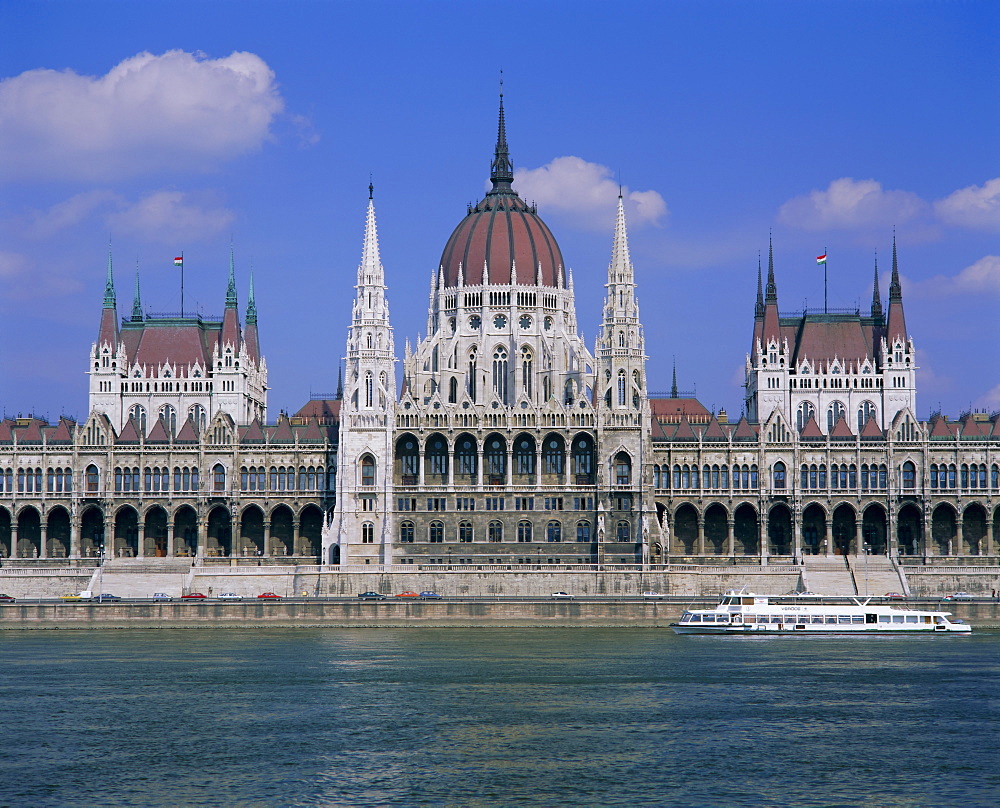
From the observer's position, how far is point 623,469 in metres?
132

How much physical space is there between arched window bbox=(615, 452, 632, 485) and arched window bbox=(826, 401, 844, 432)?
27108 mm

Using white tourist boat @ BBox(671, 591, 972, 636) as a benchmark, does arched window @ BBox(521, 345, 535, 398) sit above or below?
above

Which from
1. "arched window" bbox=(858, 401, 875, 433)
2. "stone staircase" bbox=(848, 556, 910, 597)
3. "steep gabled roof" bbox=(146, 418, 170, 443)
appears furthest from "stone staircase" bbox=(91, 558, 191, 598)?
"arched window" bbox=(858, 401, 875, 433)

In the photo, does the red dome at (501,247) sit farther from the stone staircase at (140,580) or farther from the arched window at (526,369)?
the stone staircase at (140,580)

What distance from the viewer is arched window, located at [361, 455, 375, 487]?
133125mm

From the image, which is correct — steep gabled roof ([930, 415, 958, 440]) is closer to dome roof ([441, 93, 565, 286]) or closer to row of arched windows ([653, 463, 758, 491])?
row of arched windows ([653, 463, 758, 491])

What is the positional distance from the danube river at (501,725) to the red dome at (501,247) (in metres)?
59.6

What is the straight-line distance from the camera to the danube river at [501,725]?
50250mm

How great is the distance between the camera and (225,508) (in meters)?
140

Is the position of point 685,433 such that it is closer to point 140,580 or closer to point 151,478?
point 151,478

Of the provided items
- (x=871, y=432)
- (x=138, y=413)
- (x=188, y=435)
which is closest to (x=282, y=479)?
(x=188, y=435)

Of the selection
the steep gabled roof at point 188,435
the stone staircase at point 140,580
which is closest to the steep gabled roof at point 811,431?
the steep gabled roof at point 188,435

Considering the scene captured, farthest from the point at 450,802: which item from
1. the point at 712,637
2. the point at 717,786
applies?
the point at 712,637

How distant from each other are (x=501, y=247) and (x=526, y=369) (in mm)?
11789
